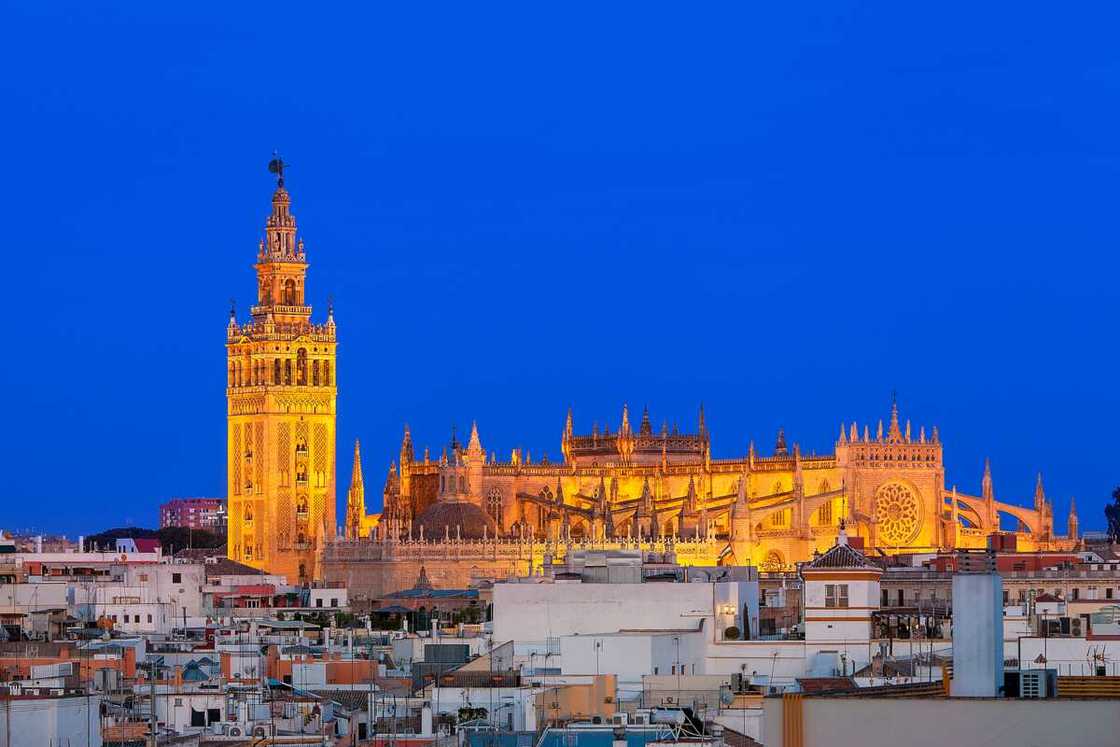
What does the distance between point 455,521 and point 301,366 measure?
11.2m

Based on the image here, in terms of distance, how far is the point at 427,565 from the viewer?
12350 cm

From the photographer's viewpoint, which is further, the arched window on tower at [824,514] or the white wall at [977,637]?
the arched window on tower at [824,514]

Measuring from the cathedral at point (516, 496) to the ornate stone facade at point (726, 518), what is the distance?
0.08m

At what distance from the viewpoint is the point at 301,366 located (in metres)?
134

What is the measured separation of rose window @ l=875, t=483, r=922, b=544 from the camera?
12250 centimetres

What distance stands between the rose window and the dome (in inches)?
604

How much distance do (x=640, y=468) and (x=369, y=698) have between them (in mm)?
85051

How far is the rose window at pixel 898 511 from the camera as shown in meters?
122

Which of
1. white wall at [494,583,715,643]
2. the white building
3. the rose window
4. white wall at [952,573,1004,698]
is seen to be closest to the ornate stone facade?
the rose window

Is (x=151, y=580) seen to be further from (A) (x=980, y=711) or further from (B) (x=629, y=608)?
(A) (x=980, y=711)

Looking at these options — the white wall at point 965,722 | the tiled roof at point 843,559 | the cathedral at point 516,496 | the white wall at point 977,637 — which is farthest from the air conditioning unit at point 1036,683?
the cathedral at point 516,496

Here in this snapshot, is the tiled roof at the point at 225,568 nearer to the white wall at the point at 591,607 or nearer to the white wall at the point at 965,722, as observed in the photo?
the white wall at the point at 591,607

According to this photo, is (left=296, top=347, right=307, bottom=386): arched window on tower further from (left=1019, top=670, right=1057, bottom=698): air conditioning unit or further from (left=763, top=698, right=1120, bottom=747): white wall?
(left=763, top=698, right=1120, bottom=747): white wall

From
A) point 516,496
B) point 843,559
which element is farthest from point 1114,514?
point 843,559
